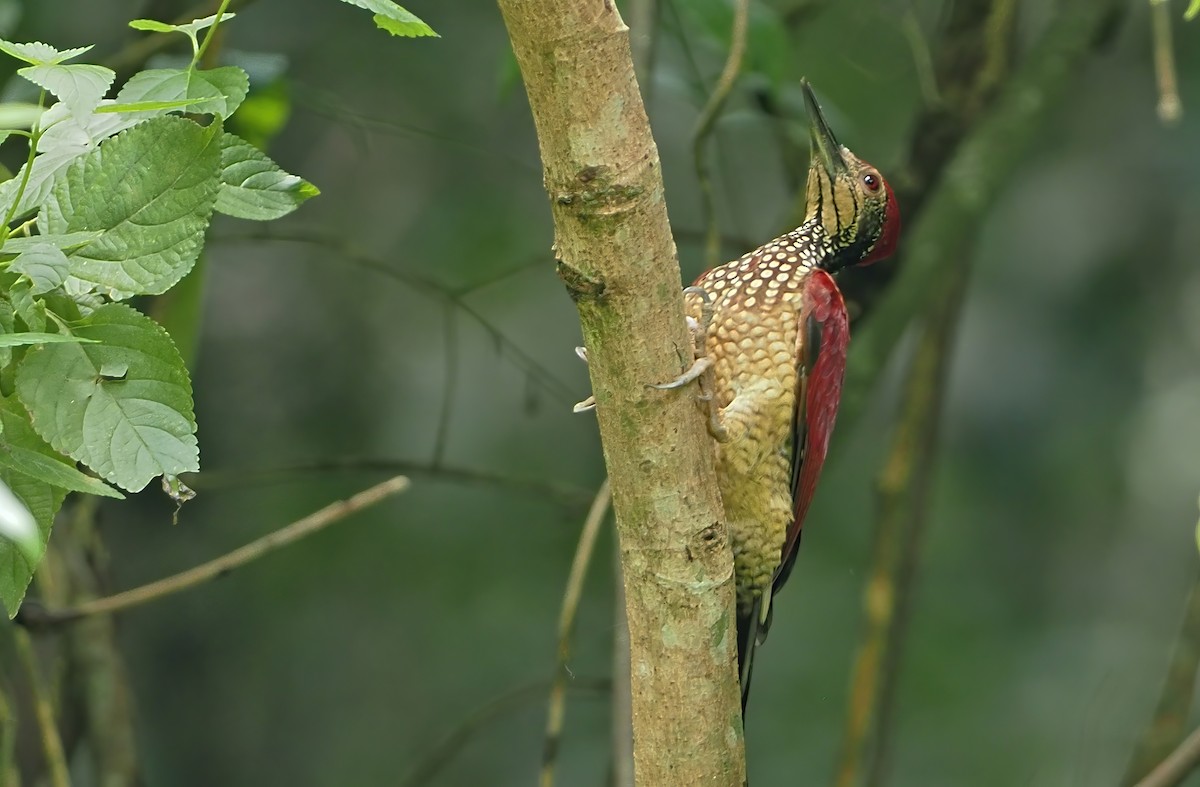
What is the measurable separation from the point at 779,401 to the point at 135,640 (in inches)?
116

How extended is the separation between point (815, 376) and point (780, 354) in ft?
0.22

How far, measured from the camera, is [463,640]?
4.43 metres

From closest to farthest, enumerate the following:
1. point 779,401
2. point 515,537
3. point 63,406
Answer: point 63,406, point 779,401, point 515,537

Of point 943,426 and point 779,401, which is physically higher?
point 779,401

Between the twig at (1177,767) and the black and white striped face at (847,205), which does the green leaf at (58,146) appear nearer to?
the black and white striped face at (847,205)

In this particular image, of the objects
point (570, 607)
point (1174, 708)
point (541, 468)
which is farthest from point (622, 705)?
point (541, 468)

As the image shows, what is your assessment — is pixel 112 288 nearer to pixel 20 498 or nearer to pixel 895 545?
pixel 20 498

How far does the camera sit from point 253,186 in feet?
4.14

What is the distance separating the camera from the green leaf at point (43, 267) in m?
1.04

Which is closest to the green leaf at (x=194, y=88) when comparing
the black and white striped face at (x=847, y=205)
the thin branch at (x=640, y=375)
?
the thin branch at (x=640, y=375)

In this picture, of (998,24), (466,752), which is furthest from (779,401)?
(466,752)

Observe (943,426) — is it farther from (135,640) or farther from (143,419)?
(143,419)

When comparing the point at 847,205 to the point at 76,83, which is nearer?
the point at 76,83

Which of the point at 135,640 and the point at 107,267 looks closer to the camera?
the point at 107,267
